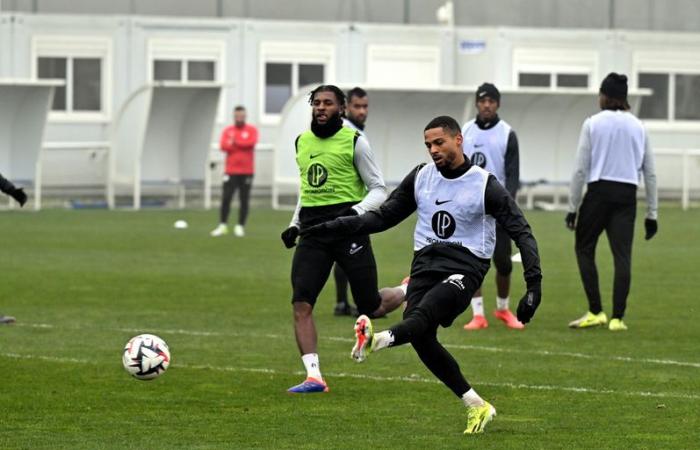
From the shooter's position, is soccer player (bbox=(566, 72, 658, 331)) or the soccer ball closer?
the soccer ball

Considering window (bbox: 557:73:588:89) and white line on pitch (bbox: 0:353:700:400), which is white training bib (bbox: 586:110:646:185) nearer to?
white line on pitch (bbox: 0:353:700:400)

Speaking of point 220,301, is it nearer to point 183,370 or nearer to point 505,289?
point 505,289

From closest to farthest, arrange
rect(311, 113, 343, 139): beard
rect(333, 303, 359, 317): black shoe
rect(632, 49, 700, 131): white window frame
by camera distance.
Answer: rect(311, 113, 343, 139): beard < rect(333, 303, 359, 317): black shoe < rect(632, 49, 700, 131): white window frame

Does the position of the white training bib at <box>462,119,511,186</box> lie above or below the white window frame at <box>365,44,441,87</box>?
below

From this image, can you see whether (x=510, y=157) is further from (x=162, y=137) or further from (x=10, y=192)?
(x=162, y=137)

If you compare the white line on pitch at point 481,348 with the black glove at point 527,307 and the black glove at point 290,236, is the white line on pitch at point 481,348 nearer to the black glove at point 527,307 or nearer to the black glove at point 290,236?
the black glove at point 290,236

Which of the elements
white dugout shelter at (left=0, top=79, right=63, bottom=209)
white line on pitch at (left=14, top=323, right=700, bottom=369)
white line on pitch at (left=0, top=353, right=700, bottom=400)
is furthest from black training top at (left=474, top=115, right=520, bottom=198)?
white dugout shelter at (left=0, top=79, right=63, bottom=209)

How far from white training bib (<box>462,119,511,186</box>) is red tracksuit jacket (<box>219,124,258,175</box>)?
1428 cm

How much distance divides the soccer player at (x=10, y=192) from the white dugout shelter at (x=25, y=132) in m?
20.4

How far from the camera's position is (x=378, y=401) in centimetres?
1134

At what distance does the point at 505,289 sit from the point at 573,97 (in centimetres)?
2410

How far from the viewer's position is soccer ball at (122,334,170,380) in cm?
1136

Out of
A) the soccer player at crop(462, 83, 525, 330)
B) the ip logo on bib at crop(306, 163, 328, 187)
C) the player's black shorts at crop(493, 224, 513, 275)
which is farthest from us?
the player's black shorts at crop(493, 224, 513, 275)

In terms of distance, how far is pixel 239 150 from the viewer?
29719mm
